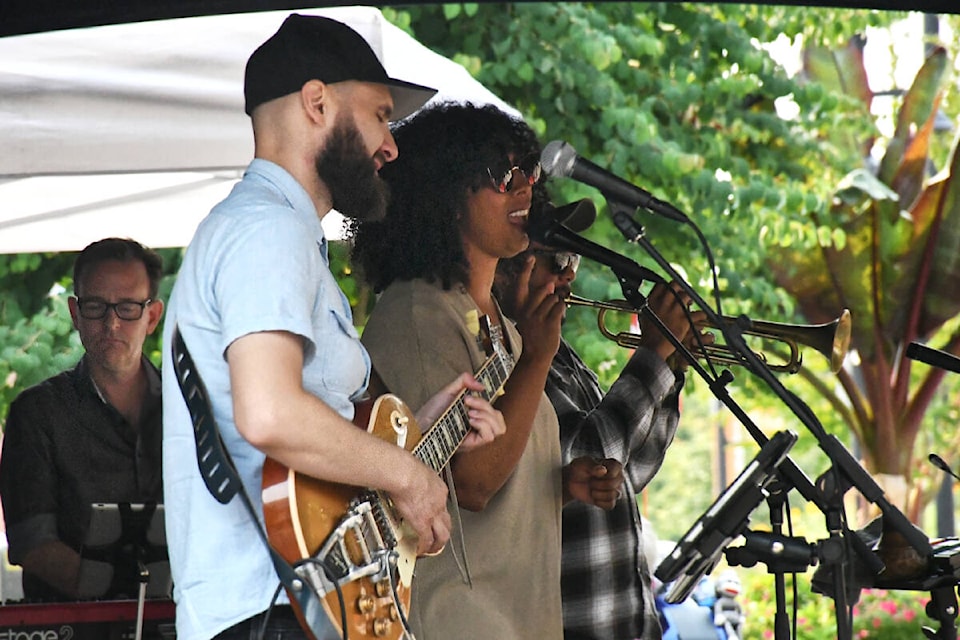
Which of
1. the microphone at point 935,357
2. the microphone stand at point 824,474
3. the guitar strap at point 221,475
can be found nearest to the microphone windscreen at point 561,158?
the microphone stand at point 824,474

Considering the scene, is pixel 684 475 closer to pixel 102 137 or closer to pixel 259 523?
pixel 102 137

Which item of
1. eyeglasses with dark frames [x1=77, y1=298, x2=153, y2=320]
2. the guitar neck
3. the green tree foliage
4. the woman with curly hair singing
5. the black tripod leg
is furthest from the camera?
the green tree foliage

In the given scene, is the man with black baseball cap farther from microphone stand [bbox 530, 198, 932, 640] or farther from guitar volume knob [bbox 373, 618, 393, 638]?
microphone stand [bbox 530, 198, 932, 640]

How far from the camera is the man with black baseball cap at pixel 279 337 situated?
2.08 m

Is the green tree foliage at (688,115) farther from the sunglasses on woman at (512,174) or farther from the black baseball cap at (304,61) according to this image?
the black baseball cap at (304,61)

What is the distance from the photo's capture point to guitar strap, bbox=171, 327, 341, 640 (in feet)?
6.67

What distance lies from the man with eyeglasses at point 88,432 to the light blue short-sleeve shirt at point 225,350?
4.94ft

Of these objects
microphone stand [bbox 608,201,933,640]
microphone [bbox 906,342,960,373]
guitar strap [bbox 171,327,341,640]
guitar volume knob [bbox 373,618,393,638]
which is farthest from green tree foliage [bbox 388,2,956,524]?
guitar strap [bbox 171,327,341,640]

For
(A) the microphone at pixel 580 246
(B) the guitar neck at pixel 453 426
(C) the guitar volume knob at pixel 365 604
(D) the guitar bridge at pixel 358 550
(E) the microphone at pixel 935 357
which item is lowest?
(C) the guitar volume knob at pixel 365 604

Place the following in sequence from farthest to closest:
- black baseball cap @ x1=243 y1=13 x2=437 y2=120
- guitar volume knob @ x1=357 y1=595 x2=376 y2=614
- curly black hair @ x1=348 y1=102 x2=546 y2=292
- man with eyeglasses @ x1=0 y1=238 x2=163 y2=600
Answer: man with eyeglasses @ x1=0 y1=238 x2=163 y2=600 < curly black hair @ x1=348 y1=102 x2=546 y2=292 < black baseball cap @ x1=243 y1=13 x2=437 y2=120 < guitar volume knob @ x1=357 y1=595 x2=376 y2=614

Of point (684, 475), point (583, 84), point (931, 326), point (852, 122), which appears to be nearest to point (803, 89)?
point (852, 122)

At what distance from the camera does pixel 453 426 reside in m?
2.76

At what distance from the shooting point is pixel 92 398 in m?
4.06

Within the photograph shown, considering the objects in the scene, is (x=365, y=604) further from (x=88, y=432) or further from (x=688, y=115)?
(x=688, y=115)
